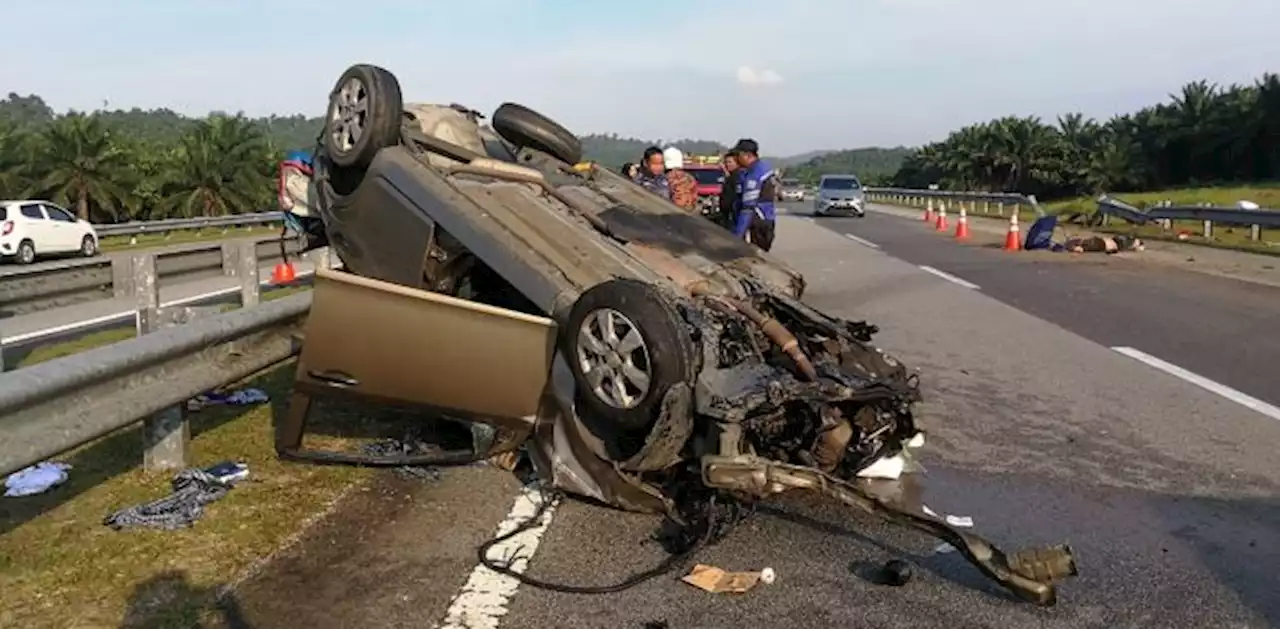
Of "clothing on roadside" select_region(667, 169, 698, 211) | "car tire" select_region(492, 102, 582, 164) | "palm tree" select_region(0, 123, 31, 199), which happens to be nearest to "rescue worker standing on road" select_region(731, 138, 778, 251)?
"clothing on roadside" select_region(667, 169, 698, 211)

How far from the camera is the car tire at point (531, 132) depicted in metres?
7.15

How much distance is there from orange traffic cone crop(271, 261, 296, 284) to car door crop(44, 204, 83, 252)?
17364 mm

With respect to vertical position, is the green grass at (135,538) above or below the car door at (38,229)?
below

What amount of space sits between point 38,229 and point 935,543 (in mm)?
26746

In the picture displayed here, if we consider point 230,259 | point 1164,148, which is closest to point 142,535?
point 230,259

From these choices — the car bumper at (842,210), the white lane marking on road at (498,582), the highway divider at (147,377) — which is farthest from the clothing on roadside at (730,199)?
the car bumper at (842,210)

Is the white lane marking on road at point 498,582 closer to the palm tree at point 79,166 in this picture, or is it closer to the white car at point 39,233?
the white car at point 39,233

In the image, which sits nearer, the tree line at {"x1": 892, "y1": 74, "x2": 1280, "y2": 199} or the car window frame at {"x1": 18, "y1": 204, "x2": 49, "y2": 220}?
the car window frame at {"x1": 18, "y1": 204, "x2": 49, "y2": 220}

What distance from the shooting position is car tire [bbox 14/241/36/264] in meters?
25.8

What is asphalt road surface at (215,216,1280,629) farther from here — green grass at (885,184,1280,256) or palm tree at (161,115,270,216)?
palm tree at (161,115,270,216)

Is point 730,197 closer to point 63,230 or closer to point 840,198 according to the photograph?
point 63,230

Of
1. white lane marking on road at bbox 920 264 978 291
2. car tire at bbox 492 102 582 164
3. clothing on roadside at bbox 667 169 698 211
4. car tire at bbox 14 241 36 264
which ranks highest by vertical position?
car tire at bbox 492 102 582 164

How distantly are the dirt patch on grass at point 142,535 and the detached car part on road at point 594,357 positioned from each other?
0.46 metres

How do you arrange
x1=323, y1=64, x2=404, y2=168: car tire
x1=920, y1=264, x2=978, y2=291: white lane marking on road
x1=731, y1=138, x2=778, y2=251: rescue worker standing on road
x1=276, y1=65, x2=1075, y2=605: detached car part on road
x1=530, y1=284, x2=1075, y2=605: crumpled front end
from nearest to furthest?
x1=530, y1=284, x2=1075, y2=605: crumpled front end
x1=276, y1=65, x2=1075, y2=605: detached car part on road
x1=323, y1=64, x2=404, y2=168: car tire
x1=731, y1=138, x2=778, y2=251: rescue worker standing on road
x1=920, y1=264, x2=978, y2=291: white lane marking on road
